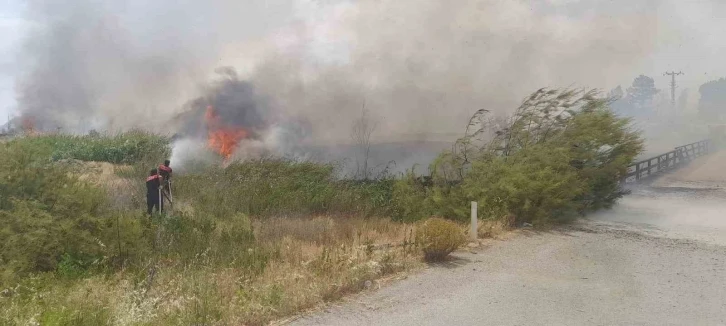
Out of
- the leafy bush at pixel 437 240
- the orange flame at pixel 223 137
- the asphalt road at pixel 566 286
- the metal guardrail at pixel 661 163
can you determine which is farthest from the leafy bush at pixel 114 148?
the metal guardrail at pixel 661 163

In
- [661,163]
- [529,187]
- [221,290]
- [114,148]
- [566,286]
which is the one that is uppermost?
[114,148]

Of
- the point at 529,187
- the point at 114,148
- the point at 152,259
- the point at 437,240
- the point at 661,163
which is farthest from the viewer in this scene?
the point at 114,148

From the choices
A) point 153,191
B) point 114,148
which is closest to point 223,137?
point 114,148

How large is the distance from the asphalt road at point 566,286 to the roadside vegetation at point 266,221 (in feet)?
1.93

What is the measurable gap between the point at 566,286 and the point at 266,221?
6606 millimetres

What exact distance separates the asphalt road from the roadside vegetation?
1.93ft

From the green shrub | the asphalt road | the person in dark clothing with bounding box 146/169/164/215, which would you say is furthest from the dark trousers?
the green shrub

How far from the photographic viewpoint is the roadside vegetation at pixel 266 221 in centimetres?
570

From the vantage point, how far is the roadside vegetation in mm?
5695

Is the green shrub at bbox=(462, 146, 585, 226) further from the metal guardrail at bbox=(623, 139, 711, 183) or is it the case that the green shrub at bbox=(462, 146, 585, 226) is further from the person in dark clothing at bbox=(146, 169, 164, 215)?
the metal guardrail at bbox=(623, 139, 711, 183)

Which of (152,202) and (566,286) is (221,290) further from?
(152,202)

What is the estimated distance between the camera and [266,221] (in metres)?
11.5

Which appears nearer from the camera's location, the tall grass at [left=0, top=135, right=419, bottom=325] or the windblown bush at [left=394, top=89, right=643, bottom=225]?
the tall grass at [left=0, top=135, right=419, bottom=325]

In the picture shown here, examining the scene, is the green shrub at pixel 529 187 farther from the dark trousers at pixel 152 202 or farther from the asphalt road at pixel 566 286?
the dark trousers at pixel 152 202
